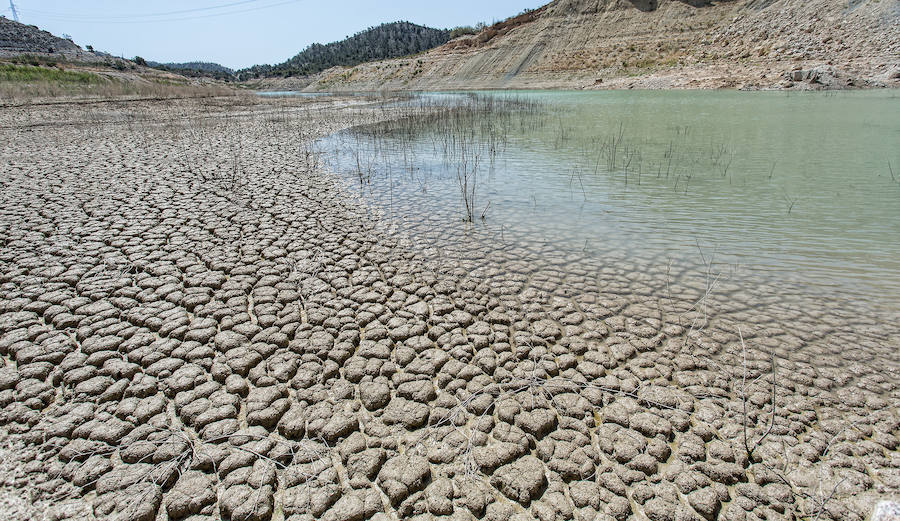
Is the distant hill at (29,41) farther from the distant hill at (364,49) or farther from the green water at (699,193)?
the green water at (699,193)

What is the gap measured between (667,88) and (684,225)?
114 feet

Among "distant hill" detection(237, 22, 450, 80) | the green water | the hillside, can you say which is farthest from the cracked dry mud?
"distant hill" detection(237, 22, 450, 80)

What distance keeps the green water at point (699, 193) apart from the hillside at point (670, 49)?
69.6ft

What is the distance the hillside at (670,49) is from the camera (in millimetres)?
28672

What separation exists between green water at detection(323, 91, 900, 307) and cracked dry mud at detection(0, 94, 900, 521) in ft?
3.43

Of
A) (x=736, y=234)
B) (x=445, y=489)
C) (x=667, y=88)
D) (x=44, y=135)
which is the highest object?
(x=667, y=88)

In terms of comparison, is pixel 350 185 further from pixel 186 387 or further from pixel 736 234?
pixel 736 234

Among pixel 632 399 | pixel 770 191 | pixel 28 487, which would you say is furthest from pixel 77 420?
pixel 770 191

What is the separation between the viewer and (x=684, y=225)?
5855 mm

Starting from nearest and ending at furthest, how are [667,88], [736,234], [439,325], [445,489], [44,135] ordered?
[445,489] → [439,325] → [736,234] → [44,135] → [667,88]

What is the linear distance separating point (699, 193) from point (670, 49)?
44958 mm

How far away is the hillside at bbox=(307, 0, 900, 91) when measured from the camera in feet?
94.1

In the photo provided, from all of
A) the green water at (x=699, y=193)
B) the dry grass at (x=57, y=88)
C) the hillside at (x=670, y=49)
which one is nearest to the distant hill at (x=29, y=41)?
the dry grass at (x=57, y=88)

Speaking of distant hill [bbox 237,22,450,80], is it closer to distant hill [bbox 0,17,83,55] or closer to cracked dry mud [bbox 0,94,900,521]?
distant hill [bbox 0,17,83,55]
